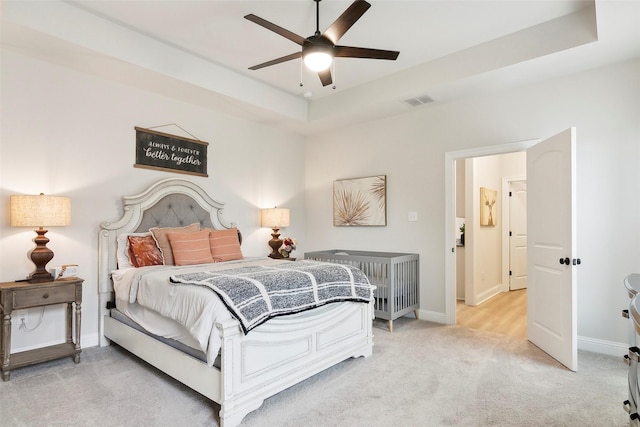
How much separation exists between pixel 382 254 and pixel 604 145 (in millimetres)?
2569

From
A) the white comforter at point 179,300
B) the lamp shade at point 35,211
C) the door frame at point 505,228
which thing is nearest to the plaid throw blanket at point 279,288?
the white comforter at point 179,300

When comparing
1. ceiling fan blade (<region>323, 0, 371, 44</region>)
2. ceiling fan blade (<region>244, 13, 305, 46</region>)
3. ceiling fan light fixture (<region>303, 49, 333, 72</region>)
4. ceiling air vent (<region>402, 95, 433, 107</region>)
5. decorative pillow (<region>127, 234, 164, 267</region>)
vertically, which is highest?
ceiling air vent (<region>402, 95, 433, 107</region>)

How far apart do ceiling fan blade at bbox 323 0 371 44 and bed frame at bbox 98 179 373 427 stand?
1.91 meters

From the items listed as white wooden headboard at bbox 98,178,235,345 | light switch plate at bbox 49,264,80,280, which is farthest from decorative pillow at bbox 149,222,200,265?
light switch plate at bbox 49,264,80,280

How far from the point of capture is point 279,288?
2344mm

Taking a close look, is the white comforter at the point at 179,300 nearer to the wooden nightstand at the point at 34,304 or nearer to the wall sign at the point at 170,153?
the wooden nightstand at the point at 34,304

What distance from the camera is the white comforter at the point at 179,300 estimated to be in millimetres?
2021

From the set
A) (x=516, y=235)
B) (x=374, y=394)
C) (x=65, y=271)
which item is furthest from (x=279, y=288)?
(x=516, y=235)

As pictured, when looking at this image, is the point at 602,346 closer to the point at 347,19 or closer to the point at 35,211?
the point at 347,19

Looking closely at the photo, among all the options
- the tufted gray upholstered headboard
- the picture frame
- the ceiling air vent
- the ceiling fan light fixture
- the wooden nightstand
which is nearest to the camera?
the ceiling fan light fixture

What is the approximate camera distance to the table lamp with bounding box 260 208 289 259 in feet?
15.6

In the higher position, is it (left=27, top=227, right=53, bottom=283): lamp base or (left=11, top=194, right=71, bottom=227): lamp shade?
(left=11, top=194, right=71, bottom=227): lamp shade

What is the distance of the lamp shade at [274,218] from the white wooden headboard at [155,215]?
0.49m

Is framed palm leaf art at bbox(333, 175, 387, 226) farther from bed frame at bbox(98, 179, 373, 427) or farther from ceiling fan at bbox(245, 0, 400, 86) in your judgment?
ceiling fan at bbox(245, 0, 400, 86)
